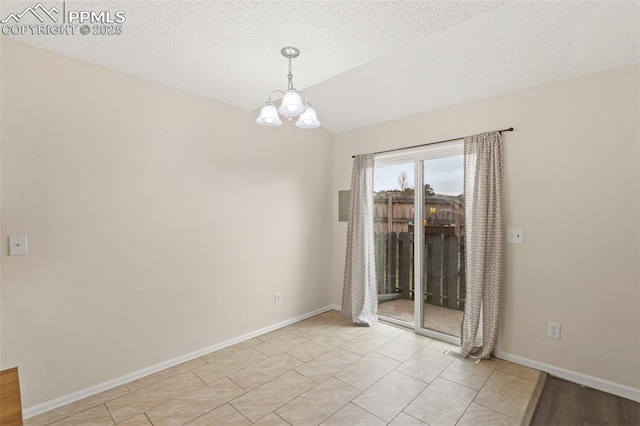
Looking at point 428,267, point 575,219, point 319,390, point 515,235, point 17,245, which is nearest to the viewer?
point 17,245

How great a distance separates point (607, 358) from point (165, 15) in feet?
12.7

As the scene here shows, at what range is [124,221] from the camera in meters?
2.33

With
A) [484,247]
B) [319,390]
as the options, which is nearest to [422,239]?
[484,247]

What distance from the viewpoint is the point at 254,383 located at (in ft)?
7.63

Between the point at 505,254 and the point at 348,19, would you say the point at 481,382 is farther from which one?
the point at 348,19

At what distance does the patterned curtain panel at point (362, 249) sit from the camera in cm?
358

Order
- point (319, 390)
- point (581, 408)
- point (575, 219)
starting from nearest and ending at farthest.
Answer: point (581, 408) → point (319, 390) → point (575, 219)

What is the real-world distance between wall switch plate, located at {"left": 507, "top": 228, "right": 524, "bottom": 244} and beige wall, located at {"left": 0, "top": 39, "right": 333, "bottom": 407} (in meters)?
2.32

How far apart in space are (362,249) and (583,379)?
7.24 ft

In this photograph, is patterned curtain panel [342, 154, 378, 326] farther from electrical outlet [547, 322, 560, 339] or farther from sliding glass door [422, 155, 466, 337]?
electrical outlet [547, 322, 560, 339]

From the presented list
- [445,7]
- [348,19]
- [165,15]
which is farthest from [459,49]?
[165,15]

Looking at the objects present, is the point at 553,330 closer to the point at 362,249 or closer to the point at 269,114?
the point at 362,249

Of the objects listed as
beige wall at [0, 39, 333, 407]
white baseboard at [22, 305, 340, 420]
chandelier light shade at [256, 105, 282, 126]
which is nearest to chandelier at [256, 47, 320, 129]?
chandelier light shade at [256, 105, 282, 126]

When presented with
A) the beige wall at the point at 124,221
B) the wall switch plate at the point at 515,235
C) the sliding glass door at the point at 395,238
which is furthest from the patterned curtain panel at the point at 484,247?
the beige wall at the point at 124,221
